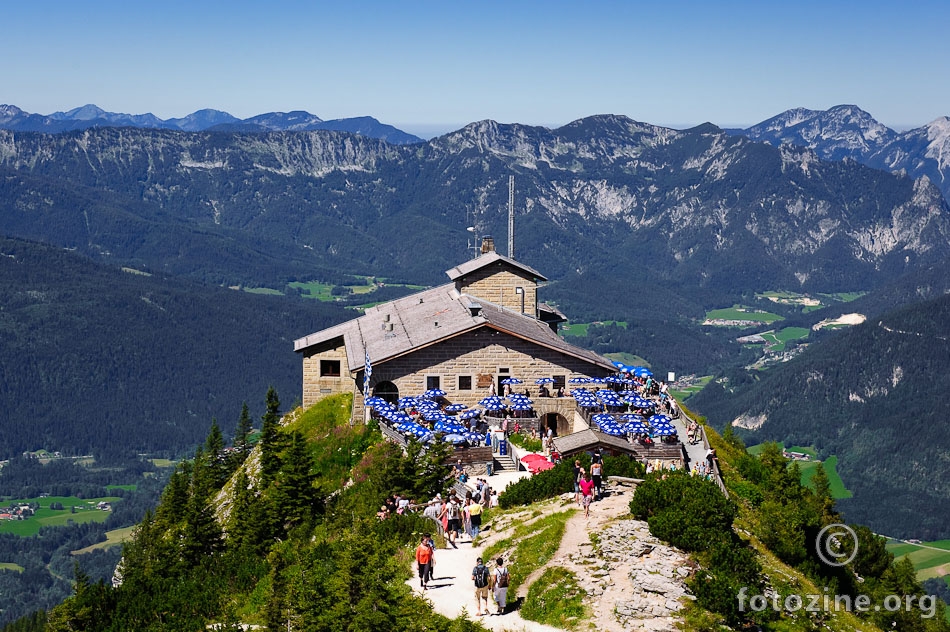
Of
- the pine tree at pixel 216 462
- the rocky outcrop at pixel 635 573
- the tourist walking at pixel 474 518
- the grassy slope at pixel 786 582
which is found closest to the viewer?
the rocky outcrop at pixel 635 573

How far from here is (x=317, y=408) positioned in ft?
268

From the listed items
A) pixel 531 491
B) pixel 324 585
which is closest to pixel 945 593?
pixel 531 491

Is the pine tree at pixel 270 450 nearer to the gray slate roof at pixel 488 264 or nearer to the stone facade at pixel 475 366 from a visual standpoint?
the stone facade at pixel 475 366

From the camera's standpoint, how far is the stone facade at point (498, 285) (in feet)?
298

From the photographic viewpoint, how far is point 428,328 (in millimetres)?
79250

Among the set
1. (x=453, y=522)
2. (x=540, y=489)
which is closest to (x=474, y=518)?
(x=453, y=522)

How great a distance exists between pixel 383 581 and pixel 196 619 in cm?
1077

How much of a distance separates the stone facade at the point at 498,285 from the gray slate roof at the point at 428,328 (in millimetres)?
871

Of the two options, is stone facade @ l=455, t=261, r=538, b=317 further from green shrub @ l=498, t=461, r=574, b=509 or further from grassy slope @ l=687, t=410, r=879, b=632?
green shrub @ l=498, t=461, r=574, b=509

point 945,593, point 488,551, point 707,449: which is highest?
point 707,449

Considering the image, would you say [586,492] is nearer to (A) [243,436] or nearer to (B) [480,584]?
(B) [480,584]

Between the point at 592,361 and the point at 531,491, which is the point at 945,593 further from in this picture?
the point at 531,491

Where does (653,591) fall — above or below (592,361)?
below

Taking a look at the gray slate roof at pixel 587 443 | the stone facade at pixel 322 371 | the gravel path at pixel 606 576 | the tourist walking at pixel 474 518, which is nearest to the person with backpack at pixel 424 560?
the gravel path at pixel 606 576
